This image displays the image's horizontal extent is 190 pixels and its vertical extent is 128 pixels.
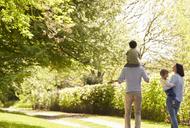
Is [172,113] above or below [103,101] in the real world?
below

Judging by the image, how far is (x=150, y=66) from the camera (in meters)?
43.0

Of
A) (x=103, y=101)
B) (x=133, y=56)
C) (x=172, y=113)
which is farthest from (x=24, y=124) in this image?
(x=103, y=101)

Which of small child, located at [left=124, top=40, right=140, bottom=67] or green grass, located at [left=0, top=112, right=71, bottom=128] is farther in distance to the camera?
green grass, located at [left=0, top=112, right=71, bottom=128]

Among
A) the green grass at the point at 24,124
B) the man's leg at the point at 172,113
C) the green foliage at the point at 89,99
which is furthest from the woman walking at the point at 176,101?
the green foliage at the point at 89,99

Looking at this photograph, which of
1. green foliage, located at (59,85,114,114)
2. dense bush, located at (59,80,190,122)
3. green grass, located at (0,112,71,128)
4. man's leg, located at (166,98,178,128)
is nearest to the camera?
man's leg, located at (166,98,178,128)

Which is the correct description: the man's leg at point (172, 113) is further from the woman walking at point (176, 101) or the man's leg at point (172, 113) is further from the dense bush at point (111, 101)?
the dense bush at point (111, 101)

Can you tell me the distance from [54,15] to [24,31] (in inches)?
83.0

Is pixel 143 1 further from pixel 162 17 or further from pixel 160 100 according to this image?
pixel 160 100

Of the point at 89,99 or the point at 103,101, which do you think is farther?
the point at 89,99

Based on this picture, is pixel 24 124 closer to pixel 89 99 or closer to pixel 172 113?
pixel 172 113

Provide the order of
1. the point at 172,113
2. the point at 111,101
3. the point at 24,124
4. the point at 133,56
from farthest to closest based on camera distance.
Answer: the point at 111,101
the point at 24,124
the point at 172,113
the point at 133,56

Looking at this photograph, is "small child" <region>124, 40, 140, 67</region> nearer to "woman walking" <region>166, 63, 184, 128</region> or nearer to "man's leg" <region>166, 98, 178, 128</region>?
"woman walking" <region>166, 63, 184, 128</region>

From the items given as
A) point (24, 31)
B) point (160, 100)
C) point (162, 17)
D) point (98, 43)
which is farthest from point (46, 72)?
point (162, 17)

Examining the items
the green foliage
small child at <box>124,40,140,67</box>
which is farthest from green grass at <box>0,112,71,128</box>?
the green foliage
